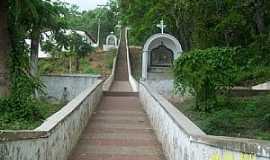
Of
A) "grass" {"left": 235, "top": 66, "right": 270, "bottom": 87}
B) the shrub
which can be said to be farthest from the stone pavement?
"grass" {"left": 235, "top": 66, "right": 270, "bottom": 87}

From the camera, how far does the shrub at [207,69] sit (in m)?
20.0

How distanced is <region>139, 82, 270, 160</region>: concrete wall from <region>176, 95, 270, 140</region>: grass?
5059 millimetres

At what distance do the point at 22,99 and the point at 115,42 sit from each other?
65293mm

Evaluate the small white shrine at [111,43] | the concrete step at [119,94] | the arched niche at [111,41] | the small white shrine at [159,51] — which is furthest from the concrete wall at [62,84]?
the arched niche at [111,41]

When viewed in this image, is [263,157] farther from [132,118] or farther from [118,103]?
[118,103]

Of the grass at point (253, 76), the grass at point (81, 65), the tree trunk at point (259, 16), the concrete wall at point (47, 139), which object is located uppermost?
the tree trunk at point (259, 16)

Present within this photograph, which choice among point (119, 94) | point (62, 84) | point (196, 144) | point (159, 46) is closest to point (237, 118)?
point (119, 94)

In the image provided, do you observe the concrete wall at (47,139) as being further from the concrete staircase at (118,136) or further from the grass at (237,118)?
the grass at (237,118)

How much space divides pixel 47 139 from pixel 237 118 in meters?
12.8

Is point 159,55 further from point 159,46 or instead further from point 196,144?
point 196,144

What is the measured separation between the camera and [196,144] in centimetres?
729

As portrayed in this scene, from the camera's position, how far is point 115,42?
8269 centimetres

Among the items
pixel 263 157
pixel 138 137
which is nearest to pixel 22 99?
pixel 138 137

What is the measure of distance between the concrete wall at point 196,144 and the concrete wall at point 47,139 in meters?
1.91
